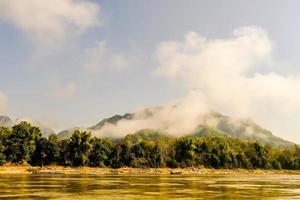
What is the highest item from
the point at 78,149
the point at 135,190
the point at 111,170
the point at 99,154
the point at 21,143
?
the point at 21,143

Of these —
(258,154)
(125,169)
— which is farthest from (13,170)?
(258,154)

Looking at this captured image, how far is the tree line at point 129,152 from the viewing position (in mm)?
118250

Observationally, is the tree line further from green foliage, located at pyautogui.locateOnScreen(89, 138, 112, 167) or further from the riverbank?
the riverbank

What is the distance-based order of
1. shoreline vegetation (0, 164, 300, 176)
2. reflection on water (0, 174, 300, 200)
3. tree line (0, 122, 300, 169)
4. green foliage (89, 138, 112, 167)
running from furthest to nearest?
green foliage (89, 138, 112, 167)
tree line (0, 122, 300, 169)
shoreline vegetation (0, 164, 300, 176)
reflection on water (0, 174, 300, 200)

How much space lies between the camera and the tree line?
388ft

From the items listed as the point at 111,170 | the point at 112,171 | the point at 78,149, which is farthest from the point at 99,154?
the point at 112,171

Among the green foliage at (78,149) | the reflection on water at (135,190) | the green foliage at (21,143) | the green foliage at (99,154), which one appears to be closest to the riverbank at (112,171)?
the green foliage at (78,149)

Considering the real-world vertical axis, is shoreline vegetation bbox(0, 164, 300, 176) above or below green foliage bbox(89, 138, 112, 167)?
below

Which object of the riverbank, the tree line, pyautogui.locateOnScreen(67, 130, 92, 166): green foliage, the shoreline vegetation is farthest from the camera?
pyautogui.locateOnScreen(67, 130, 92, 166): green foliage

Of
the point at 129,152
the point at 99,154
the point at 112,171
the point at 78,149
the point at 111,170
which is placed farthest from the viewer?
the point at 129,152

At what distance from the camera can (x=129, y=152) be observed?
438 feet

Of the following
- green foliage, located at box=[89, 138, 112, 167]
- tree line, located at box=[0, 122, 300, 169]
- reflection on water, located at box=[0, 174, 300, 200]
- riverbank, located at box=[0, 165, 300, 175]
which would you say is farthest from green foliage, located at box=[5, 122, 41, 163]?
reflection on water, located at box=[0, 174, 300, 200]

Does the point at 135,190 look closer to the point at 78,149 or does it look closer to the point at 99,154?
the point at 78,149

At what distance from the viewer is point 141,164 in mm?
136375
